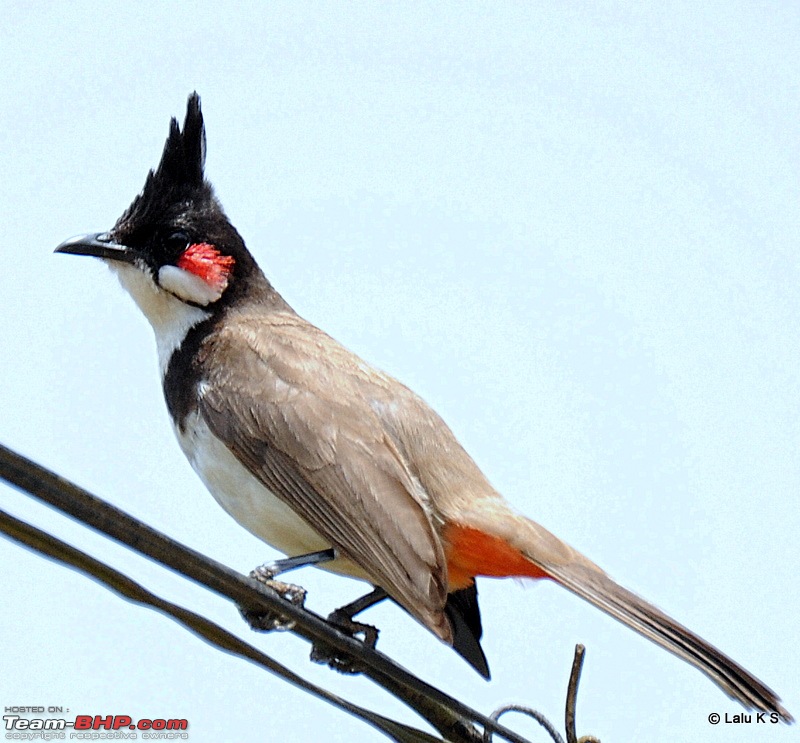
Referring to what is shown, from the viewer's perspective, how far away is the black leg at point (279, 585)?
277 centimetres

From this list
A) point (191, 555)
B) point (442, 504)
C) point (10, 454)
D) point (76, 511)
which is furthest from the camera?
point (442, 504)

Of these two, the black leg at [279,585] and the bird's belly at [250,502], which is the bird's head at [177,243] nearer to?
the bird's belly at [250,502]

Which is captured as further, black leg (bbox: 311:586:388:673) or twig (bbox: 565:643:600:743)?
black leg (bbox: 311:586:388:673)

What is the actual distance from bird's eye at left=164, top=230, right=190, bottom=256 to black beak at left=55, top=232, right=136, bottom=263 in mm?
140

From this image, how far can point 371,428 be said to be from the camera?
12.6 ft

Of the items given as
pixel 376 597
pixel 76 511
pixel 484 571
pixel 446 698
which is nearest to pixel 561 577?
pixel 484 571

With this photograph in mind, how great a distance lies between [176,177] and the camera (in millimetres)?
4746

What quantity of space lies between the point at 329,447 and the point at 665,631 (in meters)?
1.17

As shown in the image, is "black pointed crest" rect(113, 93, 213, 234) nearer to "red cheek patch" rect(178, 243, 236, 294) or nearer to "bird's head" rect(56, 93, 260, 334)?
"bird's head" rect(56, 93, 260, 334)

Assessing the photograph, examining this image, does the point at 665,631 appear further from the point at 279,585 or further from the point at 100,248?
the point at 100,248

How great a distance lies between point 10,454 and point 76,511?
18 centimetres

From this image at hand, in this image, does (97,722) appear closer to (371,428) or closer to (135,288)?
(371,428)

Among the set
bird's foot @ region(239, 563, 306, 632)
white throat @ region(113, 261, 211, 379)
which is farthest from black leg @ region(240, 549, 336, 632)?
white throat @ region(113, 261, 211, 379)

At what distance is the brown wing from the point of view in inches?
135
